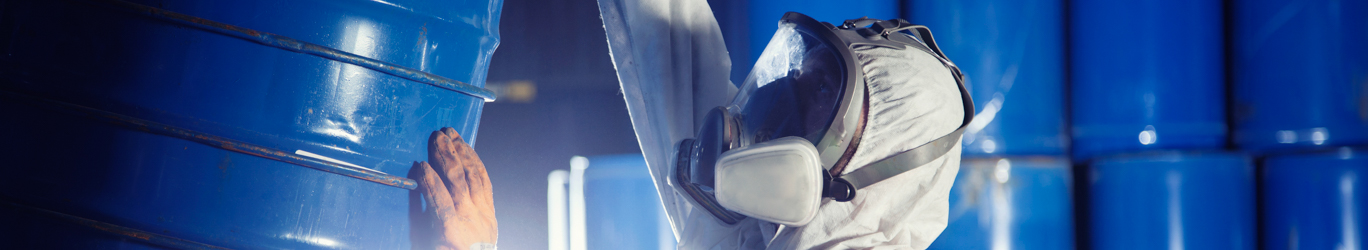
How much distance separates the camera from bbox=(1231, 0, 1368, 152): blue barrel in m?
1.28

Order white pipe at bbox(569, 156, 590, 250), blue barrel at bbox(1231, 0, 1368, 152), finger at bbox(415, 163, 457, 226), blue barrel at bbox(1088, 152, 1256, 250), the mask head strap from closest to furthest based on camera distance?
1. finger at bbox(415, 163, 457, 226)
2. the mask head strap
3. blue barrel at bbox(1231, 0, 1368, 152)
4. blue barrel at bbox(1088, 152, 1256, 250)
5. white pipe at bbox(569, 156, 590, 250)

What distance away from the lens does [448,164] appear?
33.3 inches

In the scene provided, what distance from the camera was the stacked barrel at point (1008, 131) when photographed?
142cm

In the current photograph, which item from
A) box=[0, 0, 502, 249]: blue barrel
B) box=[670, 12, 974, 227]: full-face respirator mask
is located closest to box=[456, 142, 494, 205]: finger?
box=[0, 0, 502, 249]: blue barrel

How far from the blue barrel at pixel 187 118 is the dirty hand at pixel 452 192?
0.09 metres

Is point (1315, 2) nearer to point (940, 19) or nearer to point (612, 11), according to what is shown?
point (940, 19)

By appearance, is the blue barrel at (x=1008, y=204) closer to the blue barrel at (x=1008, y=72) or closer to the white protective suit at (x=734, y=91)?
the blue barrel at (x=1008, y=72)

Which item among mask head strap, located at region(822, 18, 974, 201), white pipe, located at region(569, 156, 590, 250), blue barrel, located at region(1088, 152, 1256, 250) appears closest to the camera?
mask head strap, located at region(822, 18, 974, 201)

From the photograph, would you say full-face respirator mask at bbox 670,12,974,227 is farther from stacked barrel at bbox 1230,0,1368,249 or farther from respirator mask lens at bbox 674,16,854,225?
stacked barrel at bbox 1230,0,1368,249

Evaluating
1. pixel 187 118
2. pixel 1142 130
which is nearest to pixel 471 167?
pixel 187 118

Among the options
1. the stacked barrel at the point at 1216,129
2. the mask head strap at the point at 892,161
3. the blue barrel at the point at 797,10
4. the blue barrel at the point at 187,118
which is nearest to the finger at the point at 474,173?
the blue barrel at the point at 187,118

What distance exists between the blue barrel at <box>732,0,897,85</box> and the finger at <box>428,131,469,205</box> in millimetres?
768

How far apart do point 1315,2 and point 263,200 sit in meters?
1.70

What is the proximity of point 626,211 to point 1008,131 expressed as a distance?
0.79 metres
